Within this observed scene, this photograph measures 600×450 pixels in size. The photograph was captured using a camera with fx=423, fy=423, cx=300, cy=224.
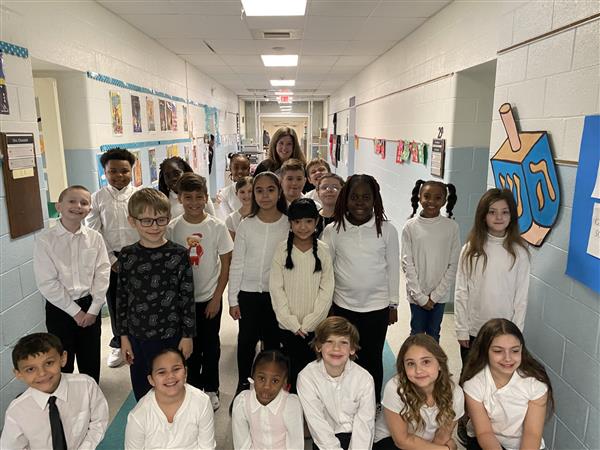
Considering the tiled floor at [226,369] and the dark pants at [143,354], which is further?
the tiled floor at [226,369]

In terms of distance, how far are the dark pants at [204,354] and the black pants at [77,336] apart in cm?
55

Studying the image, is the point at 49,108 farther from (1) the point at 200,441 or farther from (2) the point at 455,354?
(2) the point at 455,354

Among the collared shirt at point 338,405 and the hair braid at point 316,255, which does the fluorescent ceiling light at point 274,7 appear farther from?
the collared shirt at point 338,405

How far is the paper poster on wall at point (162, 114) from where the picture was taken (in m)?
5.42

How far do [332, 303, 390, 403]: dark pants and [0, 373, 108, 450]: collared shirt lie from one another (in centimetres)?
126

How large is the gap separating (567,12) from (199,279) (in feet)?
7.39

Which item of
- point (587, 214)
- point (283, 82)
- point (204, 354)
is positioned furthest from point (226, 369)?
point (283, 82)

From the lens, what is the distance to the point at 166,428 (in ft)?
5.79

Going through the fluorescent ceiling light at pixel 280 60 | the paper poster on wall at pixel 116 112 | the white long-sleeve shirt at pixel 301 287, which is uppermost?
the fluorescent ceiling light at pixel 280 60

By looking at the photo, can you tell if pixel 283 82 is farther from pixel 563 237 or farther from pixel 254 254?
pixel 563 237

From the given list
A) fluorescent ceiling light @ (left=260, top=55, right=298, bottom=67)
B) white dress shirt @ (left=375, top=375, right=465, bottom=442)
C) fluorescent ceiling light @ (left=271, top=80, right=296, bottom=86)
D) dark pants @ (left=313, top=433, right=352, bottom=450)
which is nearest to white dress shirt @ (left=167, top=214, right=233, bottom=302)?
dark pants @ (left=313, top=433, right=352, bottom=450)

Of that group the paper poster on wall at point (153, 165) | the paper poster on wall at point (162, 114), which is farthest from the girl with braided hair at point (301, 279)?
the paper poster on wall at point (162, 114)

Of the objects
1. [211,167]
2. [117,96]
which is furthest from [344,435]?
[211,167]

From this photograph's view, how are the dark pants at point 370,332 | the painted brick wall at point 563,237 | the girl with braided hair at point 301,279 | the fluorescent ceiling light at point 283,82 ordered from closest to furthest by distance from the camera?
the painted brick wall at point 563,237 → the girl with braided hair at point 301,279 → the dark pants at point 370,332 → the fluorescent ceiling light at point 283,82
